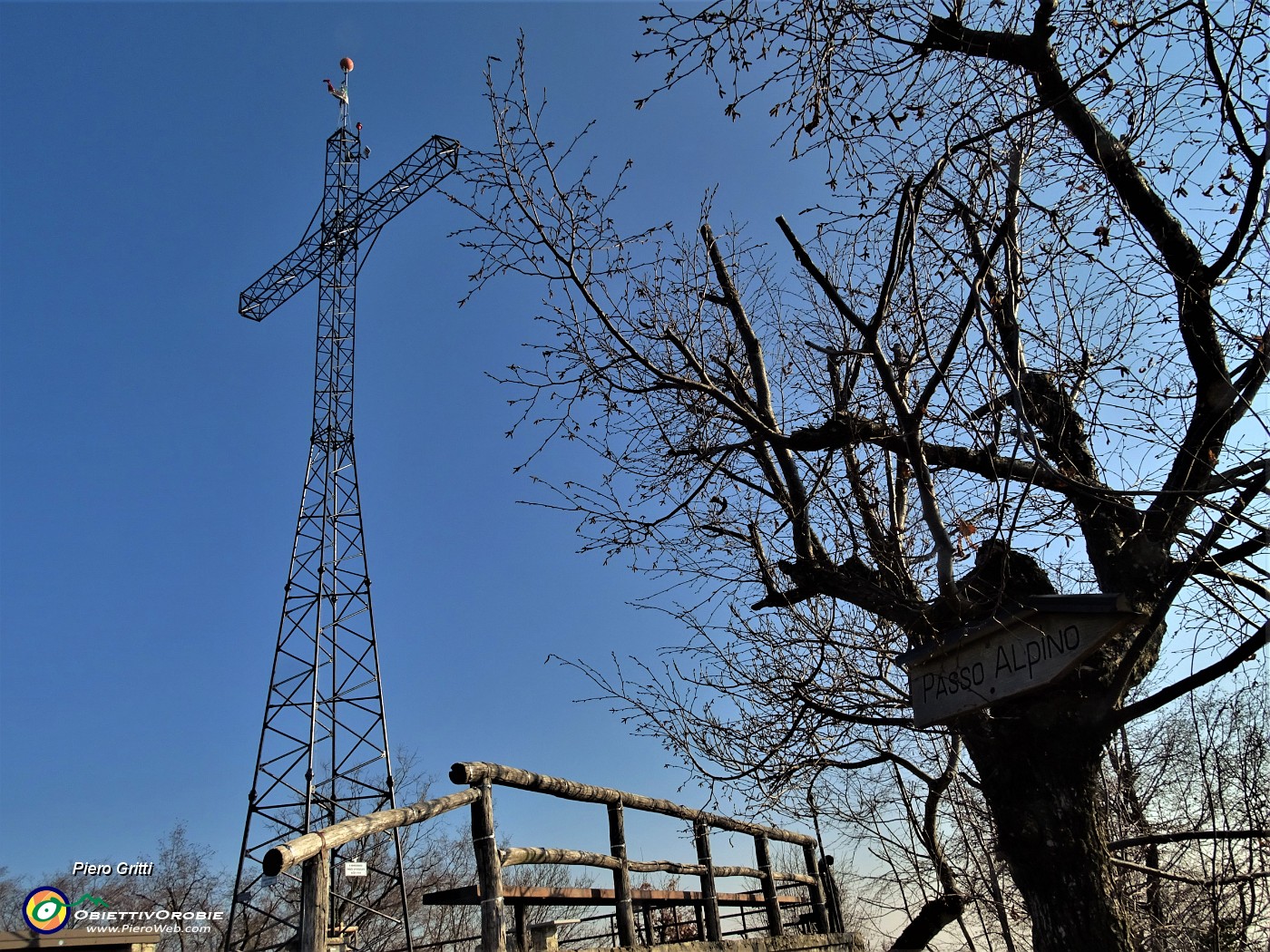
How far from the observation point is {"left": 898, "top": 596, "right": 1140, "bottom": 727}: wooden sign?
116 inches

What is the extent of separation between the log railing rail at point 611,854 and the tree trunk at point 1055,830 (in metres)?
2.00

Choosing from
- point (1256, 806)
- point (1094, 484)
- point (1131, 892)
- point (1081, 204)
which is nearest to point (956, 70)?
point (1081, 204)

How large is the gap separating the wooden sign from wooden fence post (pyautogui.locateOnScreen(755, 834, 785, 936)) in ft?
13.0

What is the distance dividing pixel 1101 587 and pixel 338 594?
16.6 m

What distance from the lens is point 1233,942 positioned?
4180 millimetres

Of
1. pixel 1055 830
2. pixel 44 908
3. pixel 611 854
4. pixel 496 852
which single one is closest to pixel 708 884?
pixel 611 854

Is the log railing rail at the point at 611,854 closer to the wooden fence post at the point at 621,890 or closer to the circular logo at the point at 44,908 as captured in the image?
the wooden fence post at the point at 621,890

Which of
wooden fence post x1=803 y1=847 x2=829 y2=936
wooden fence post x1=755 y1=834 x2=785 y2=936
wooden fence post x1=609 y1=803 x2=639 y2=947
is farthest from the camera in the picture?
wooden fence post x1=803 y1=847 x2=829 y2=936

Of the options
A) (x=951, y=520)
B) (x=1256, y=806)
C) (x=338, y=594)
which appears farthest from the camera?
(x=338, y=594)

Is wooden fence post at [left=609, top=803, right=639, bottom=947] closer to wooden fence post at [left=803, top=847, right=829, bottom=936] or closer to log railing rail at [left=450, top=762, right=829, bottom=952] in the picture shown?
log railing rail at [left=450, top=762, right=829, bottom=952]

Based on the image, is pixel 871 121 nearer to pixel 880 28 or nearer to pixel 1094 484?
pixel 880 28

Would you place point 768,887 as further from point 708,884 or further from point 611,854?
point 611,854

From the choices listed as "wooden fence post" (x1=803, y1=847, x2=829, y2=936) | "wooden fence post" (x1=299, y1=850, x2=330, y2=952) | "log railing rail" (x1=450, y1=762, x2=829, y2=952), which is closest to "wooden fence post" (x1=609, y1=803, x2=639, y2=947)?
"log railing rail" (x1=450, y1=762, x2=829, y2=952)

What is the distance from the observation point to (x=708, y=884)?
575cm
